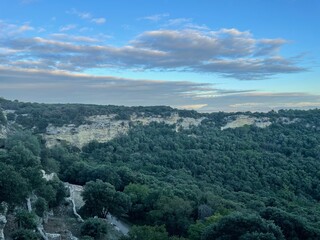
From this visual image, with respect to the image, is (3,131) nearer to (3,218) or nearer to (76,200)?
(76,200)

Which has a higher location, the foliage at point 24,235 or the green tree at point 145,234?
the foliage at point 24,235

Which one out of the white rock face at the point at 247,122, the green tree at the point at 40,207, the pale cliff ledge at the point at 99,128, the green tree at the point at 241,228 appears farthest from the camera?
the white rock face at the point at 247,122

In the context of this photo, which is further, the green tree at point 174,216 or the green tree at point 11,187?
the green tree at point 174,216

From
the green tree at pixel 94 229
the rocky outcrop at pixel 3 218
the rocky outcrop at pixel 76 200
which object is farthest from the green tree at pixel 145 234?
the rocky outcrop at pixel 3 218

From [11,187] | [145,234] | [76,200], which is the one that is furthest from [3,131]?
[145,234]

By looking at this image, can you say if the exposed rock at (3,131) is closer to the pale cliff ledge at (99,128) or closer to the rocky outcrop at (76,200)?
the pale cliff ledge at (99,128)

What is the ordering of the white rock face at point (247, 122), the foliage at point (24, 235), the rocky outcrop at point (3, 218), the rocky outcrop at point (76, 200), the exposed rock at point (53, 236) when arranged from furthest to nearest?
the white rock face at point (247, 122)
the rocky outcrop at point (76, 200)
the exposed rock at point (53, 236)
the rocky outcrop at point (3, 218)
the foliage at point (24, 235)

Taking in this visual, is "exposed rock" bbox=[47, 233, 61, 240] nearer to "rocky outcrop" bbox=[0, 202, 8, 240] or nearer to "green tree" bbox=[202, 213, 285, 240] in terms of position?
"rocky outcrop" bbox=[0, 202, 8, 240]

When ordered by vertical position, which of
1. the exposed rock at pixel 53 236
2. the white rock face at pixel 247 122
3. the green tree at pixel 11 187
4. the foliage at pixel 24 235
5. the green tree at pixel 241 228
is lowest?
the exposed rock at pixel 53 236
